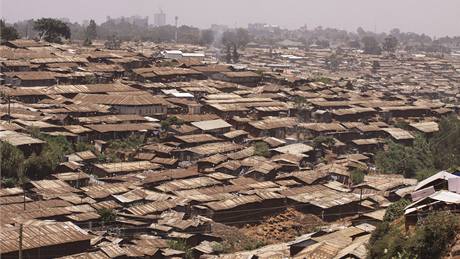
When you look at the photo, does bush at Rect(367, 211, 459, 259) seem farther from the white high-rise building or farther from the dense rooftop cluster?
the white high-rise building

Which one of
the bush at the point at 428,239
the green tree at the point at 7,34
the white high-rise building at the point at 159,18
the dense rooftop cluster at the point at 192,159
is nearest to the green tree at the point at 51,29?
the green tree at the point at 7,34

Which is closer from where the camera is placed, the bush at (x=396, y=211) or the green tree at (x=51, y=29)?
the bush at (x=396, y=211)

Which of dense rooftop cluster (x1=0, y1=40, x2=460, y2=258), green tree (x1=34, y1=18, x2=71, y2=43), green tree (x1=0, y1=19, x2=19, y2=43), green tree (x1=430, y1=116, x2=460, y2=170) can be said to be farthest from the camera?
green tree (x1=34, y1=18, x2=71, y2=43)

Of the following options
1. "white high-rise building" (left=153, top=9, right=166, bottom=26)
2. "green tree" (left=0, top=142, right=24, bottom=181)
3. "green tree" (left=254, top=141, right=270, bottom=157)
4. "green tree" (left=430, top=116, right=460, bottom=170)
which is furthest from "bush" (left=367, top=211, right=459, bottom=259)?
"white high-rise building" (left=153, top=9, right=166, bottom=26)

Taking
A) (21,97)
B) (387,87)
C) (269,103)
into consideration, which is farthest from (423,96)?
(21,97)

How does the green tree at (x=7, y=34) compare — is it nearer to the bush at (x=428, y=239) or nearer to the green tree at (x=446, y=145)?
the green tree at (x=446, y=145)

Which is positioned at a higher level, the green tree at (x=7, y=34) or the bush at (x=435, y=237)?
the green tree at (x=7, y=34)

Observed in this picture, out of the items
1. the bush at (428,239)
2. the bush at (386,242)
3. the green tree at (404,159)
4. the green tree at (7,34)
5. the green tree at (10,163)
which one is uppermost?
the green tree at (7,34)
